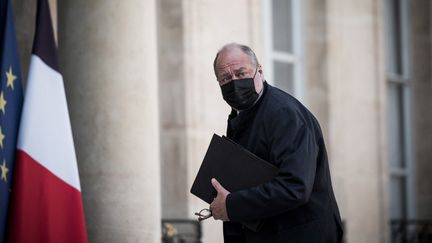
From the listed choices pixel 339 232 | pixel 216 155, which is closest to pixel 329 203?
pixel 339 232

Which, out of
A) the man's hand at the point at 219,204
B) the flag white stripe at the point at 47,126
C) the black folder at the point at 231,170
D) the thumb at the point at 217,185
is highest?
the flag white stripe at the point at 47,126

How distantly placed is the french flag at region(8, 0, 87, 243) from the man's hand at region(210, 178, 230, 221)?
1.36m

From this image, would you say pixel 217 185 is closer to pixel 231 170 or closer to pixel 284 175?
pixel 231 170

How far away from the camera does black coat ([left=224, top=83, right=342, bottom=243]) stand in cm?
405

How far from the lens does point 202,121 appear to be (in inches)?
316

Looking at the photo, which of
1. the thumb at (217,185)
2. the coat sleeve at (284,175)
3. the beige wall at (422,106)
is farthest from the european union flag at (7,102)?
the beige wall at (422,106)

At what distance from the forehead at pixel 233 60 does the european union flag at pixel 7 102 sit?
1.55 meters

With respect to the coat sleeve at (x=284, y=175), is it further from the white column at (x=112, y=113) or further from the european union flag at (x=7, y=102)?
the white column at (x=112, y=113)

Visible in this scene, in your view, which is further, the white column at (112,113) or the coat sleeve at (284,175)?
the white column at (112,113)

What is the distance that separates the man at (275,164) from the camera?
13.3ft

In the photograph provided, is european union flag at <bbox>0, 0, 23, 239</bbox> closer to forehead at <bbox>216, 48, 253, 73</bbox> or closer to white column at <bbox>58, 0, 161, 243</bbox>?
white column at <bbox>58, 0, 161, 243</bbox>

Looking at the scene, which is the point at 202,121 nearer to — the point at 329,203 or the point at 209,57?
the point at 209,57

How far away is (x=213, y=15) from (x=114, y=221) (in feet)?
9.49

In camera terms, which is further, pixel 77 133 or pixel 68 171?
pixel 77 133
